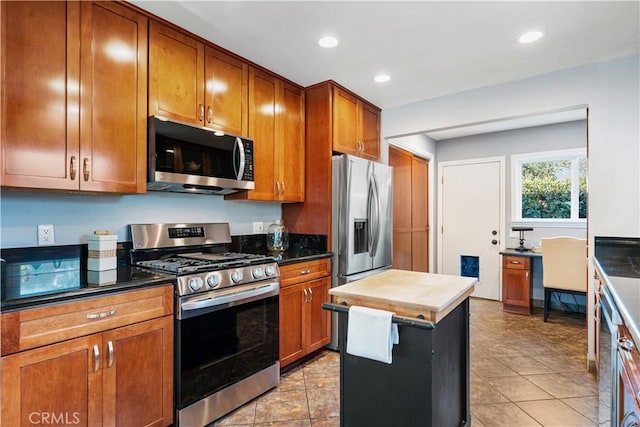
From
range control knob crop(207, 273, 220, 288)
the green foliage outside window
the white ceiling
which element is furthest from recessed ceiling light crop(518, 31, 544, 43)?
the green foliage outside window

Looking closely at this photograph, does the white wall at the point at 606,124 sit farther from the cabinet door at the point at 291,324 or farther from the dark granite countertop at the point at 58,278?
the dark granite countertop at the point at 58,278

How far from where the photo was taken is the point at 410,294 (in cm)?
153

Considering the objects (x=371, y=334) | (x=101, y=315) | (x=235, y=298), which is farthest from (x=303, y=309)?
(x=101, y=315)

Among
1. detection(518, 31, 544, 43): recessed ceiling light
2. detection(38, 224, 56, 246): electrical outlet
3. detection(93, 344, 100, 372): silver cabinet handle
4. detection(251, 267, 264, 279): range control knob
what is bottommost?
detection(93, 344, 100, 372): silver cabinet handle

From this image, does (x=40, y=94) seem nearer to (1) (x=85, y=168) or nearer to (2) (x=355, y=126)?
(1) (x=85, y=168)

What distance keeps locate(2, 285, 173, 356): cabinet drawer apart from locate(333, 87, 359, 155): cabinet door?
6.67ft

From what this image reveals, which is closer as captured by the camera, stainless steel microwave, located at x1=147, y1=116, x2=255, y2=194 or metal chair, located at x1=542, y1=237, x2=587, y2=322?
stainless steel microwave, located at x1=147, y1=116, x2=255, y2=194

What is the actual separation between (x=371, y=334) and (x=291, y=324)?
53.6 inches

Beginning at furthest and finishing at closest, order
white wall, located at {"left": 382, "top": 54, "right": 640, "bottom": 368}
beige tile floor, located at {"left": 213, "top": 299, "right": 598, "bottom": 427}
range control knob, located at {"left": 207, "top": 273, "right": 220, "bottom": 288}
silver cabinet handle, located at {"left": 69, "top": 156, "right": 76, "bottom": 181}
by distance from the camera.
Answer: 1. white wall, located at {"left": 382, "top": 54, "right": 640, "bottom": 368}
2. beige tile floor, located at {"left": 213, "top": 299, "right": 598, "bottom": 427}
3. range control knob, located at {"left": 207, "top": 273, "right": 220, "bottom": 288}
4. silver cabinet handle, located at {"left": 69, "top": 156, "right": 76, "bottom": 181}

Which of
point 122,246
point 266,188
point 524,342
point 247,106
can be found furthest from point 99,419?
point 524,342

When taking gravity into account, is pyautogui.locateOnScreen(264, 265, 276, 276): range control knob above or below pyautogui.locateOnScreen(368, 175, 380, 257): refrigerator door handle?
below

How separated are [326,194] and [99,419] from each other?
7.25ft

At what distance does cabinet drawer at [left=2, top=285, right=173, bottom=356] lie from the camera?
→ 51.9 inches

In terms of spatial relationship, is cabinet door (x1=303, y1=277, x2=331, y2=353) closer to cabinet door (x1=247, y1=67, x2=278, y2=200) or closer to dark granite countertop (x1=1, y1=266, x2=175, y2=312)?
cabinet door (x1=247, y1=67, x2=278, y2=200)
